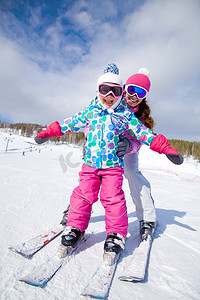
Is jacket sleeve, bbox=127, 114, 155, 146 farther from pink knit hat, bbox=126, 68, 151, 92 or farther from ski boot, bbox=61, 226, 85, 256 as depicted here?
ski boot, bbox=61, 226, 85, 256

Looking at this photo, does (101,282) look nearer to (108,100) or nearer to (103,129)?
(103,129)

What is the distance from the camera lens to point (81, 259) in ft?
4.22

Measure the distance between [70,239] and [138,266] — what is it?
584mm

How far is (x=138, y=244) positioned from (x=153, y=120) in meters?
1.60

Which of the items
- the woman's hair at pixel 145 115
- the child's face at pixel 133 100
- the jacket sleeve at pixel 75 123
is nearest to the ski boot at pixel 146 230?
the woman's hair at pixel 145 115

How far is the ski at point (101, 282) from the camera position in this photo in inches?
36.7

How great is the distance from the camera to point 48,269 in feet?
3.54

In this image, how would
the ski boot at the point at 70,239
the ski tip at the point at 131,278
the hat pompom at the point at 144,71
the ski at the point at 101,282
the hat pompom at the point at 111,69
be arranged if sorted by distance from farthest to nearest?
1. the hat pompom at the point at 144,71
2. the hat pompom at the point at 111,69
3. the ski boot at the point at 70,239
4. the ski tip at the point at 131,278
5. the ski at the point at 101,282

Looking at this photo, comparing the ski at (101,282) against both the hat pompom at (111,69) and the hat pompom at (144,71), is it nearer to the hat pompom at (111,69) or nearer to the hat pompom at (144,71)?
the hat pompom at (111,69)

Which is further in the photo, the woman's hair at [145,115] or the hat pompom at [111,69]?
the woman's hair at [145,115]

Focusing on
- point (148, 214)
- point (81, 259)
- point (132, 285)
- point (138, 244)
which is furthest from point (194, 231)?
point (81, 259)

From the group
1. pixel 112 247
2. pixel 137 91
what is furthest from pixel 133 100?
pixel 112 247

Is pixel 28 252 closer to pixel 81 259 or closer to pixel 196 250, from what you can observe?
pixel 81 259

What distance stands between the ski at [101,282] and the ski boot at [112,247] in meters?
0.03
